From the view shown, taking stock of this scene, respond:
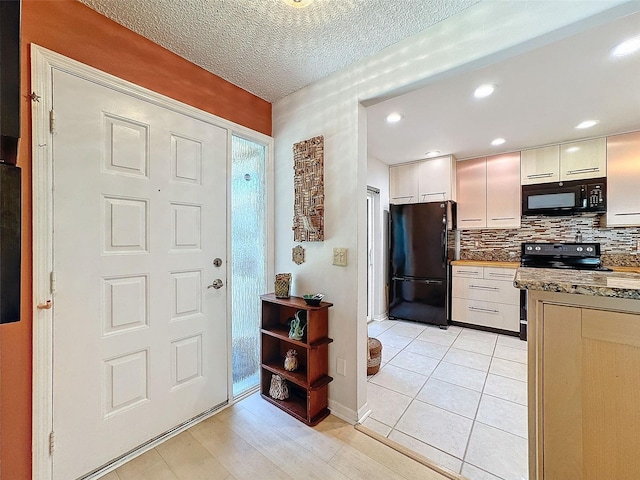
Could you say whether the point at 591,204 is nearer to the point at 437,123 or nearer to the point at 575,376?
the point at 437,123

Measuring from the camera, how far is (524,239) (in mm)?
3676

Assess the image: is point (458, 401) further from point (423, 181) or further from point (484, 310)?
point (423, 181)

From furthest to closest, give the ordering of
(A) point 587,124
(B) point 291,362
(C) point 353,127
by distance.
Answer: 1. (A) point 587,124
2. (B) point 291,362
3. (C) point 353,127

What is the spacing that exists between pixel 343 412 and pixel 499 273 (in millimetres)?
2747

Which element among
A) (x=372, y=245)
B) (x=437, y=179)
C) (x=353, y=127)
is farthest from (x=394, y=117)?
(x=372, y=245)

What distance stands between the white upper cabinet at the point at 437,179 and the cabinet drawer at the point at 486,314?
147 cm

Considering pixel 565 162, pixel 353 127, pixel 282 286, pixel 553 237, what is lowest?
pixel 282 286

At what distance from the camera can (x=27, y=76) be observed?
124 centimetres

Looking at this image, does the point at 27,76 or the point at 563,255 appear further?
the point at 563,255

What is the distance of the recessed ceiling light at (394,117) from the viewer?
2.52 meters

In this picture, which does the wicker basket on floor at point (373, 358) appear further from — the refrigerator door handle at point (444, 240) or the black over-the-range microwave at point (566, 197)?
the black over-the-range microwave at point (566, 197)

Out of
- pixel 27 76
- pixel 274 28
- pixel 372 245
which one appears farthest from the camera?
pixel 372 245

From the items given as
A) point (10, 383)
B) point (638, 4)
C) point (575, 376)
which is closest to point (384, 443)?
point (575, 376)

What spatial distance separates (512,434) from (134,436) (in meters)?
2.29
